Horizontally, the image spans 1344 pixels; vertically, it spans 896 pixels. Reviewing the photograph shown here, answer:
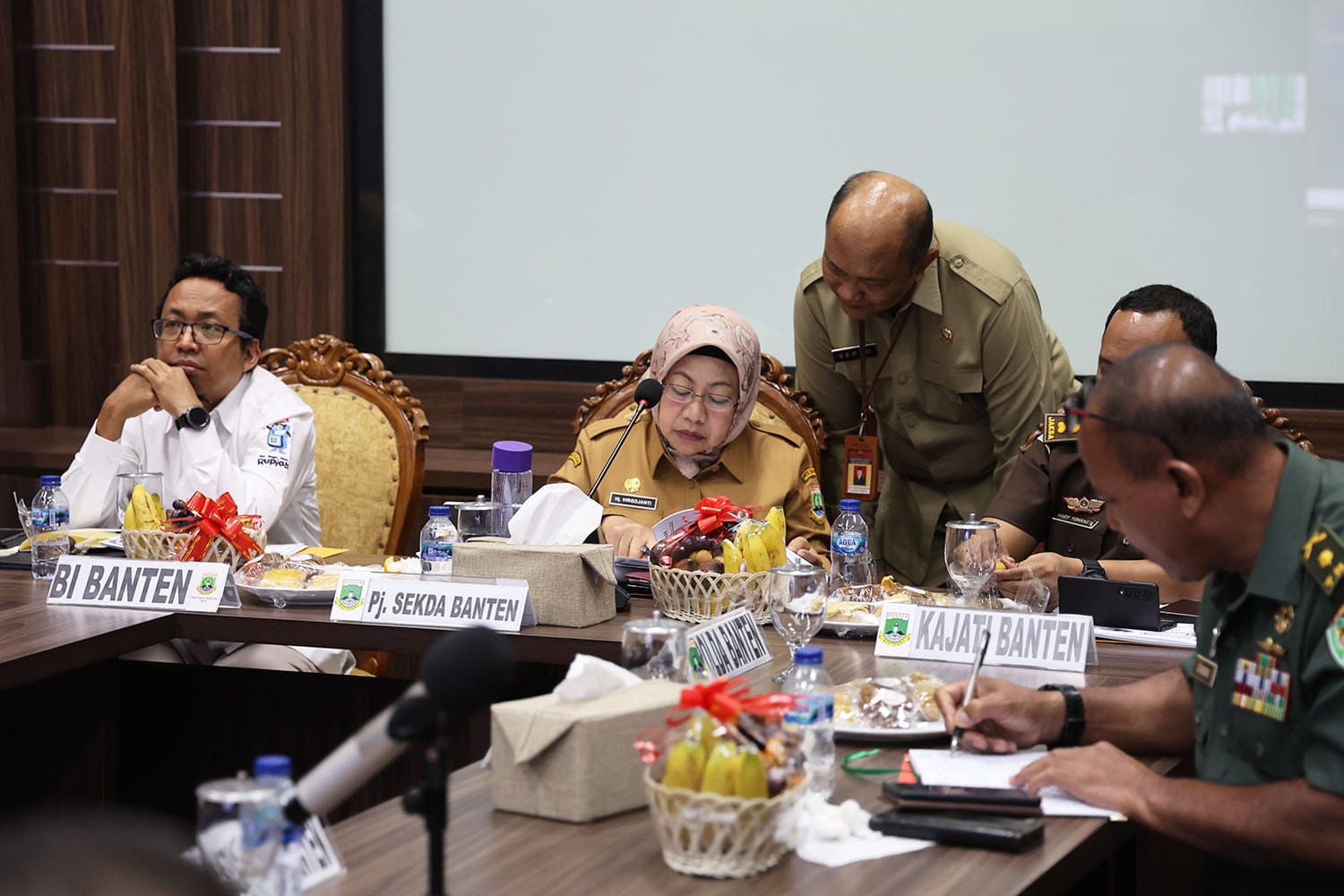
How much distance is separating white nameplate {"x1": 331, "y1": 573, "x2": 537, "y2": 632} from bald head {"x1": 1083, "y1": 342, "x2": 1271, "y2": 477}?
111cm

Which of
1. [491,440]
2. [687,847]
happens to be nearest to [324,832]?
[687,847]

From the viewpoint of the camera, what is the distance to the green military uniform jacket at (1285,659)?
148 cm

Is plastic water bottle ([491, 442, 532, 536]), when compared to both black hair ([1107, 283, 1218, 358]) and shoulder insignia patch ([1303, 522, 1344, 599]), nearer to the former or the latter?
black hair ([1107, 283, 1218, 358])

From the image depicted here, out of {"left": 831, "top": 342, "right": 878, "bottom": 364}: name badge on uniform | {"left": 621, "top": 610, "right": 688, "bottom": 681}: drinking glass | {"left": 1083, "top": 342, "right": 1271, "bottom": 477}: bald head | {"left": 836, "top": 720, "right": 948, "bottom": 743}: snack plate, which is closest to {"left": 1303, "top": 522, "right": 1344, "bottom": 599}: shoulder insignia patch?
{"left": 1083, "top": 342, "right": 1271, "bottom": 477}: bald head

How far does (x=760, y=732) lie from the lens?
1470mm

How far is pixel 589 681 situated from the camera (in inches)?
63.5

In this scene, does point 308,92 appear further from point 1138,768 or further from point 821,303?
point 1138,768

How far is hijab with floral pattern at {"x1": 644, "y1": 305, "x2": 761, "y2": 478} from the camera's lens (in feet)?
9.95

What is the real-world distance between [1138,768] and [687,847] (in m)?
0.55

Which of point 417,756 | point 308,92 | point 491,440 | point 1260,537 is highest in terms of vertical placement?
point 308,92

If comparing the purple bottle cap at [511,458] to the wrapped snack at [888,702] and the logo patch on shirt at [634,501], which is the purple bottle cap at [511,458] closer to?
the logo patch on shirt at [634,501]

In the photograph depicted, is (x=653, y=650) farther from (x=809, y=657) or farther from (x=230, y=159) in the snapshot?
(x=230, y=159)

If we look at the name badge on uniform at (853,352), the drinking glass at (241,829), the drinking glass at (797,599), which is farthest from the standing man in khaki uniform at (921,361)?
the drinking glass at (241,829)

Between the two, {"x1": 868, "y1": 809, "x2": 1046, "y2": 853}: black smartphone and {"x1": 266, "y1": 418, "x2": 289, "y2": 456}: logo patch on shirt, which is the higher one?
{"x1": 266, "y1": 418, "x2": 289, "y2": 456}: logo patch on shirt
